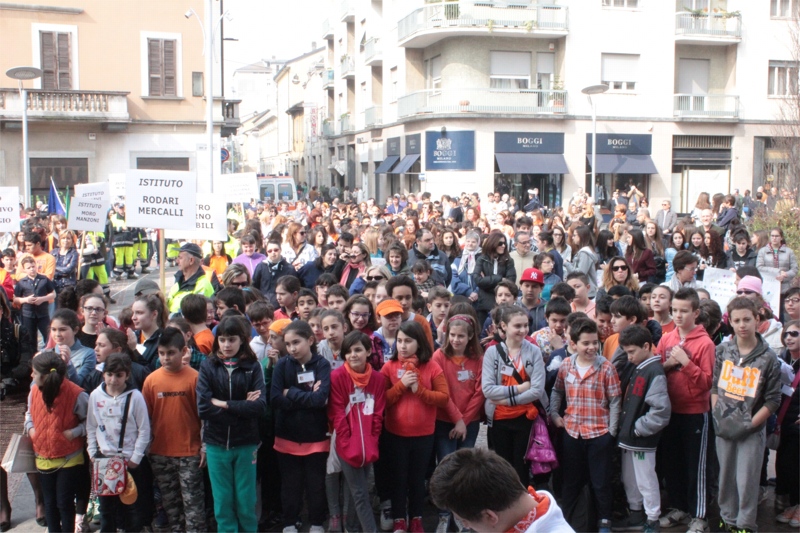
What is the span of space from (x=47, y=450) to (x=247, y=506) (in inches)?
57.9

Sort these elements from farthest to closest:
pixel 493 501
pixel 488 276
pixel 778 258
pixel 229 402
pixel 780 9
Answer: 1. pixel 780 9
2. pixel 778 258
3. pixel 488 276
4. pixel 229 402
5. pixel 493 501

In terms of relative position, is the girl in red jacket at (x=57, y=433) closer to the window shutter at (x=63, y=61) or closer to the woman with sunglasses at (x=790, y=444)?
the woman with sunglasses at (x=790, y=444)

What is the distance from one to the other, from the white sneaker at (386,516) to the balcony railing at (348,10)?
4480 cm

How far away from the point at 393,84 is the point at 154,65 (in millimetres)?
12970

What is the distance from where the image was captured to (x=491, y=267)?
9719mm

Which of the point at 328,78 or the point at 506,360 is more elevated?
the point at 328,78

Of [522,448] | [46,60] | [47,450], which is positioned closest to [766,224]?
[522,448]

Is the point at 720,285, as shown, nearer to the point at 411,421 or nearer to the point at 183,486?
the point at 411,421

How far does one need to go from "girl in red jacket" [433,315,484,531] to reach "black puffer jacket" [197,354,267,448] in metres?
1.42

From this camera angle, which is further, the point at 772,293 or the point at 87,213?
the point at 87,213

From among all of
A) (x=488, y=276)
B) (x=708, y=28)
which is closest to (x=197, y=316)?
(x=488, y=276)

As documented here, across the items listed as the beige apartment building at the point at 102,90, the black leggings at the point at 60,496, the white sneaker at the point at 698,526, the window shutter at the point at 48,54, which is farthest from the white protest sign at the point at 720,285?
the window shutter at the point at 48,54

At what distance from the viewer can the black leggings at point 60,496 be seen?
579 centimetres

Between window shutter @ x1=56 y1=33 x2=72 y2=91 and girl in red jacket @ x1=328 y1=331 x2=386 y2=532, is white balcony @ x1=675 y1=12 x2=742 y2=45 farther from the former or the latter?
girl in red jacket @ x1=328 y1=331 x2=386 y2=532
